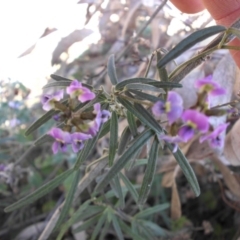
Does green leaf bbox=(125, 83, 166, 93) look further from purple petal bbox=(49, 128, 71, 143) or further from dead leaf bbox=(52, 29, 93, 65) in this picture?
dead leaf bbox=(52, 29, 93, 65)

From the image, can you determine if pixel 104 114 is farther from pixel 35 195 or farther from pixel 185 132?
pixel 35 195

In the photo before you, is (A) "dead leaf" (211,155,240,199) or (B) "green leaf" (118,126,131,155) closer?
(B) "green leaf" (118,126,131,155)

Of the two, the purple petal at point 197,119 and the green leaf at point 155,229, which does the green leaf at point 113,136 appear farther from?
the green leaf at point 155,229

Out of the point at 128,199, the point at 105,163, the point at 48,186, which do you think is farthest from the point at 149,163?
the point at 128,199

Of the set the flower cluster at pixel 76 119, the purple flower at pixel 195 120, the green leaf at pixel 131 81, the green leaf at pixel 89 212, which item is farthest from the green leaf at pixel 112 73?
the green leaf at pixel 89 212

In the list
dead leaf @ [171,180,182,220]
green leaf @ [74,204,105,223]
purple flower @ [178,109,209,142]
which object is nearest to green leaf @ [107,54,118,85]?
purple flower @ [178,109,209,142]

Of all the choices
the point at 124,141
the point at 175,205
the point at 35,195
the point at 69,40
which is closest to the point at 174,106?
the point at 124,141
